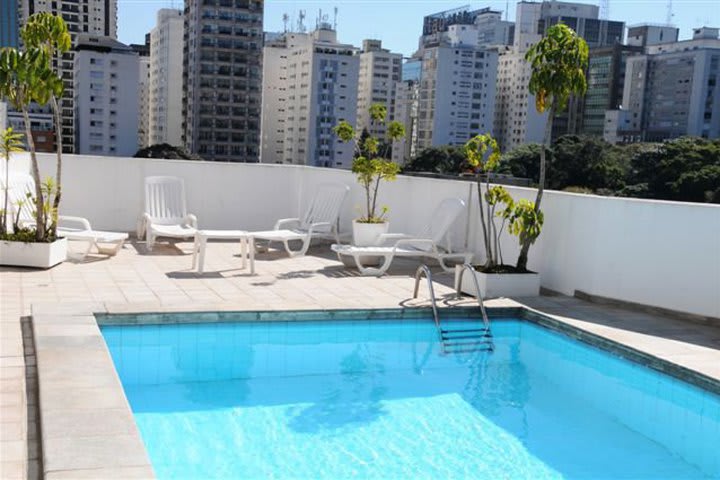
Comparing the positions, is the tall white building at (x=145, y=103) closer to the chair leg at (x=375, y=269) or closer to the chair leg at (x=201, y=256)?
the chair leg at (x=201, y=256)

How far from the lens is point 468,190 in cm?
872

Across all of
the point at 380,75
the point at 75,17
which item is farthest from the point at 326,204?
the point at 75,17

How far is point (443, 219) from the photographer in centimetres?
840

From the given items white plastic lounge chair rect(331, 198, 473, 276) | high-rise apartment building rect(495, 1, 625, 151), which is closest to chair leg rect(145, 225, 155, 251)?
white plastic lounge chair rect(331, 198, 473, 276)

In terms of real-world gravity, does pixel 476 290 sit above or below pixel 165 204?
below

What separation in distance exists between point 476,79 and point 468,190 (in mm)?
118240

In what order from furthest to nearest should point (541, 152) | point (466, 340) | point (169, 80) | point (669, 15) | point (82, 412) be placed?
point (669, 15), point (169, 80), point (541, 152), point (466, 340), point (82, 412)

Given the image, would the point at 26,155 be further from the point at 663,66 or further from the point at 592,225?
the point at 663,66

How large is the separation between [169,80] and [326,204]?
104 metres

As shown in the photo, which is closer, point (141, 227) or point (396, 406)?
point (396, 406)

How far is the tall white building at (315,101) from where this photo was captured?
110 m

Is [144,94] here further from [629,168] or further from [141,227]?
[141,227]

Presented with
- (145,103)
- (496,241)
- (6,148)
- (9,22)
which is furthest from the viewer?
(145,103)

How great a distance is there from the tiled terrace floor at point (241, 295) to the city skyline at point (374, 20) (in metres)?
90.8
